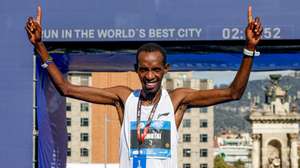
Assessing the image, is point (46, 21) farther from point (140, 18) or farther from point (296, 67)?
point (296, 67)

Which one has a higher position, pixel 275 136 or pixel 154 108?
pixel 275 136

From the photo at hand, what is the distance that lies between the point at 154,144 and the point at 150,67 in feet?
1.38

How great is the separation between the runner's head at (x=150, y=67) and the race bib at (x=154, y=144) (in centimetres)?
20

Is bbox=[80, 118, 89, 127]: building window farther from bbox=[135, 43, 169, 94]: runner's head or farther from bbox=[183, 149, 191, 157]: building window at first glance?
bbox=[135, 43, 169, 94]: runner's head

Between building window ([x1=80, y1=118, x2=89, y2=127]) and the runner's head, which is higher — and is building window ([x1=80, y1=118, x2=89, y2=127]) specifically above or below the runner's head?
above

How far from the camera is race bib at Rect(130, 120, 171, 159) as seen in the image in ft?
16.4

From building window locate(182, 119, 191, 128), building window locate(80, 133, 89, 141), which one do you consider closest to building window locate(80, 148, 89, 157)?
building window locate(80, 133, 89, 141)

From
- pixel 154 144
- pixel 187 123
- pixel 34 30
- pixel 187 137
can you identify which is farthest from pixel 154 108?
pixel 187 137

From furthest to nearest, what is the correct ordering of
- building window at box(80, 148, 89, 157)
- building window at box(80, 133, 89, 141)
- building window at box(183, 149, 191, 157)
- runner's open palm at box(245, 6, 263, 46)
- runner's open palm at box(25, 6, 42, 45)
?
building window at box(183, 149, 191, 157)
building window at box(80, 133, 89, 141)
building window at box(80, 148, 89, 157)
runner's open palm at box(25, 6, 42, 45)
runner's open palm at box(245, 6, 263, 46)

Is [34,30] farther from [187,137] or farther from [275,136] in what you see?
[187,137]

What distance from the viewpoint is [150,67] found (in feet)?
16.5

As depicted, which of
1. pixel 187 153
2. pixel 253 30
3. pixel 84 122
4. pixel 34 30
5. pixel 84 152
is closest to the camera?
pixel 253 30

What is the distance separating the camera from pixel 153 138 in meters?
5.01

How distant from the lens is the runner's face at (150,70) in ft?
16.5
